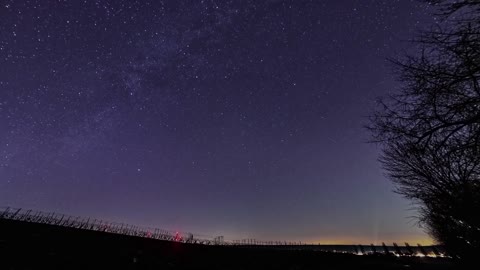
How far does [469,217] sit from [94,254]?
13.7 metres

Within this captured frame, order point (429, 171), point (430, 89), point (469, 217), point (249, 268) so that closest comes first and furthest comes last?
point (430, 89)
point (249, 268)
point (469, 217)
point (429, 171)

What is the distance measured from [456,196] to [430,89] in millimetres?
8878

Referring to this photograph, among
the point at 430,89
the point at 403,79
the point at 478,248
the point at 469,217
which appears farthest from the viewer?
the point at 478,248

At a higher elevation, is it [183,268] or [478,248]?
[478,248]

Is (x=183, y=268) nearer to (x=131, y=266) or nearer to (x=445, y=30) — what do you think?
(x=131, y=266)

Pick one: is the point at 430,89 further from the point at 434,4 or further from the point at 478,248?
the point at 478,248

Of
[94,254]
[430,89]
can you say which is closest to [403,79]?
[430,89]

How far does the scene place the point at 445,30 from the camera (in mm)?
4629

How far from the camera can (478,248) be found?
14.4 m

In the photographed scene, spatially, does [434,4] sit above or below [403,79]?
above

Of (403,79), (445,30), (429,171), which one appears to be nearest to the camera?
(445,30)

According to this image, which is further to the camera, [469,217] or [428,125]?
[469,217]

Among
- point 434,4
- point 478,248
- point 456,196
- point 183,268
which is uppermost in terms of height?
point 434,4

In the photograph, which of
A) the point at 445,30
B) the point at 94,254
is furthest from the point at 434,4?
the point at 94,254
